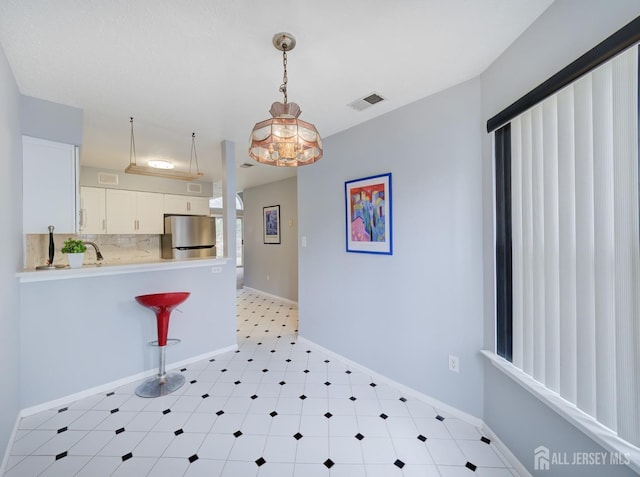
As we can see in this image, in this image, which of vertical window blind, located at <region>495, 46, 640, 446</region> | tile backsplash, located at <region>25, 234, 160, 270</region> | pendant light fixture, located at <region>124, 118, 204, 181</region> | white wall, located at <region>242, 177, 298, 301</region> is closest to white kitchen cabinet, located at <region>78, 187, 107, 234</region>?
tile backsplash, located at <region>25, 234, 160, 270</region>

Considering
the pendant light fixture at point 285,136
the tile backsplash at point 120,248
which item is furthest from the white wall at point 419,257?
the tile backsplash at point 120,248

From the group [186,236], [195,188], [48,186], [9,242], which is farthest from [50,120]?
[195,188]

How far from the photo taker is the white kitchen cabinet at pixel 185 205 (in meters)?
4.53

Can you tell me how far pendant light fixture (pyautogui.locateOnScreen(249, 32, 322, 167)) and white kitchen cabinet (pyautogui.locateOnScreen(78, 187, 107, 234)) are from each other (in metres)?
3.79

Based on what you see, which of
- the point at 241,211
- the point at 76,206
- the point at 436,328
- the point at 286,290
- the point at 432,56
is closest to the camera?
the point at 432,56

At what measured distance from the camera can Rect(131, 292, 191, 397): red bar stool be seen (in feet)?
7.30

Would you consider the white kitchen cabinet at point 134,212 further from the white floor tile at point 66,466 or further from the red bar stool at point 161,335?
the white floor tile at point 66,466

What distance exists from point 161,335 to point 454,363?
2497mm

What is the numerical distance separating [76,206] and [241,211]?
426 centimetres

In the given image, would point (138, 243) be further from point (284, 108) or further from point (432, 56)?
point (432, 56)

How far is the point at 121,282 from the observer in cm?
236

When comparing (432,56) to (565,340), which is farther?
A: (432,56)

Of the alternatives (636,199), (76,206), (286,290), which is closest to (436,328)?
(636,199)

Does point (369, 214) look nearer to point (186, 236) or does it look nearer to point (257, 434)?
point (257, 434)
